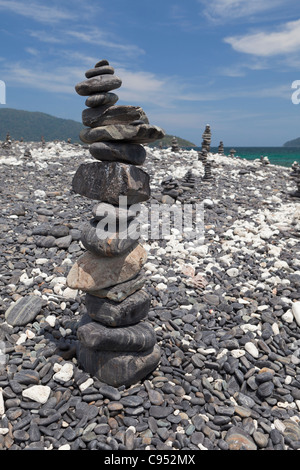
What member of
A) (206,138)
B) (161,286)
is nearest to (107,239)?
(161,286)

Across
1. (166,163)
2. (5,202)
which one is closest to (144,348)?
(5,202)

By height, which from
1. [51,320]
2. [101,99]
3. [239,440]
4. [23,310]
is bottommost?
[239,440]

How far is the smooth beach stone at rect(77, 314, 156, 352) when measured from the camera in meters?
4.45

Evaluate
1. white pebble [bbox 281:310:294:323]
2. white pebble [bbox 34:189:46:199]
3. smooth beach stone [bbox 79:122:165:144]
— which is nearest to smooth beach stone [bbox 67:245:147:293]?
smooth beach stone [bbox 79:122:165:144]

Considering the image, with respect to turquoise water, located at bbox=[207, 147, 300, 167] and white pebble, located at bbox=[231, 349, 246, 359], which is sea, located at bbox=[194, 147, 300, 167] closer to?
turquoise water, located at bbox=[207, 147, 300, 167]

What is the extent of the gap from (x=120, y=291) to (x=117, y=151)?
1.95 m

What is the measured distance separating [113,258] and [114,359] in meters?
1.42

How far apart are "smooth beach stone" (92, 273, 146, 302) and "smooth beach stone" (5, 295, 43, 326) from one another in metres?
1.85

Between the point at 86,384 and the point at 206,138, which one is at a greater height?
the point at 206,138

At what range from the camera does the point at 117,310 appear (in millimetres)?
4594

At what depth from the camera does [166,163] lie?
21609 mm

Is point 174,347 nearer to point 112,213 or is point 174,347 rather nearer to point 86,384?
point 86,384

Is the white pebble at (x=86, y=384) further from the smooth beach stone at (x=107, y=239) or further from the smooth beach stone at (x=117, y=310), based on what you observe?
the smooth beach stone at (x=107, y=239)
